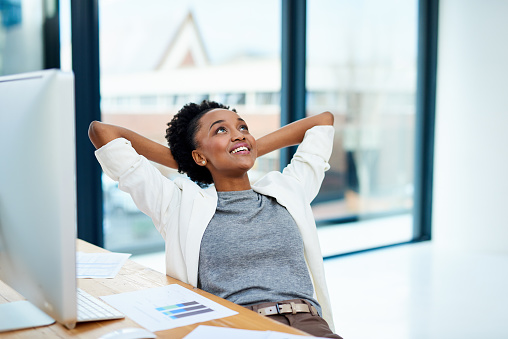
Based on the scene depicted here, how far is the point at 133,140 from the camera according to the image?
181 centimetres

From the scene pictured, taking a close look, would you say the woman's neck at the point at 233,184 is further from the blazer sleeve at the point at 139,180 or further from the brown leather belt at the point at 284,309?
the brown leather belt at the point at 284,309

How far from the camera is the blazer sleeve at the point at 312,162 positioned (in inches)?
70.7

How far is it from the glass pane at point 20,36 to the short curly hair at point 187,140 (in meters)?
1.24

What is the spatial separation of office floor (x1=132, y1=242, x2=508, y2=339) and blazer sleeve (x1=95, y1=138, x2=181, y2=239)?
52.6 inches

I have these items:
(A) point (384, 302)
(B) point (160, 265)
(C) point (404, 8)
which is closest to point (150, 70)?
(B) point (160, 265)

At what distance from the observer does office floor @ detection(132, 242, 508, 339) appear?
105 inches

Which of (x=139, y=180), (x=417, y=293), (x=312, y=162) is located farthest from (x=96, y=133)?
(x=417, y=293)

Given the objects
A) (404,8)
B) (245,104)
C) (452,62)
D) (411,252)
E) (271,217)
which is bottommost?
(411,252)

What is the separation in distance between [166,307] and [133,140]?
2.52ft

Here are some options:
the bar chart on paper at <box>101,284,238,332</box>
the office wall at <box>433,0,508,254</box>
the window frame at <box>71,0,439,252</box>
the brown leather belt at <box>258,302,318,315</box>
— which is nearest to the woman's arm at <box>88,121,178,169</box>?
the bar chart on paper at <box>101,284,238,332</box>

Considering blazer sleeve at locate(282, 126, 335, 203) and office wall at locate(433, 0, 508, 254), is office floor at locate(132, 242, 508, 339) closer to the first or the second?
office wall at locate(433, 0, 508, 254)

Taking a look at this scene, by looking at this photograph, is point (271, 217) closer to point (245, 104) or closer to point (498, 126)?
point (245, 104)

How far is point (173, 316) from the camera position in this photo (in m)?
1.12

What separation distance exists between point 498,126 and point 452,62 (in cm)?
67
